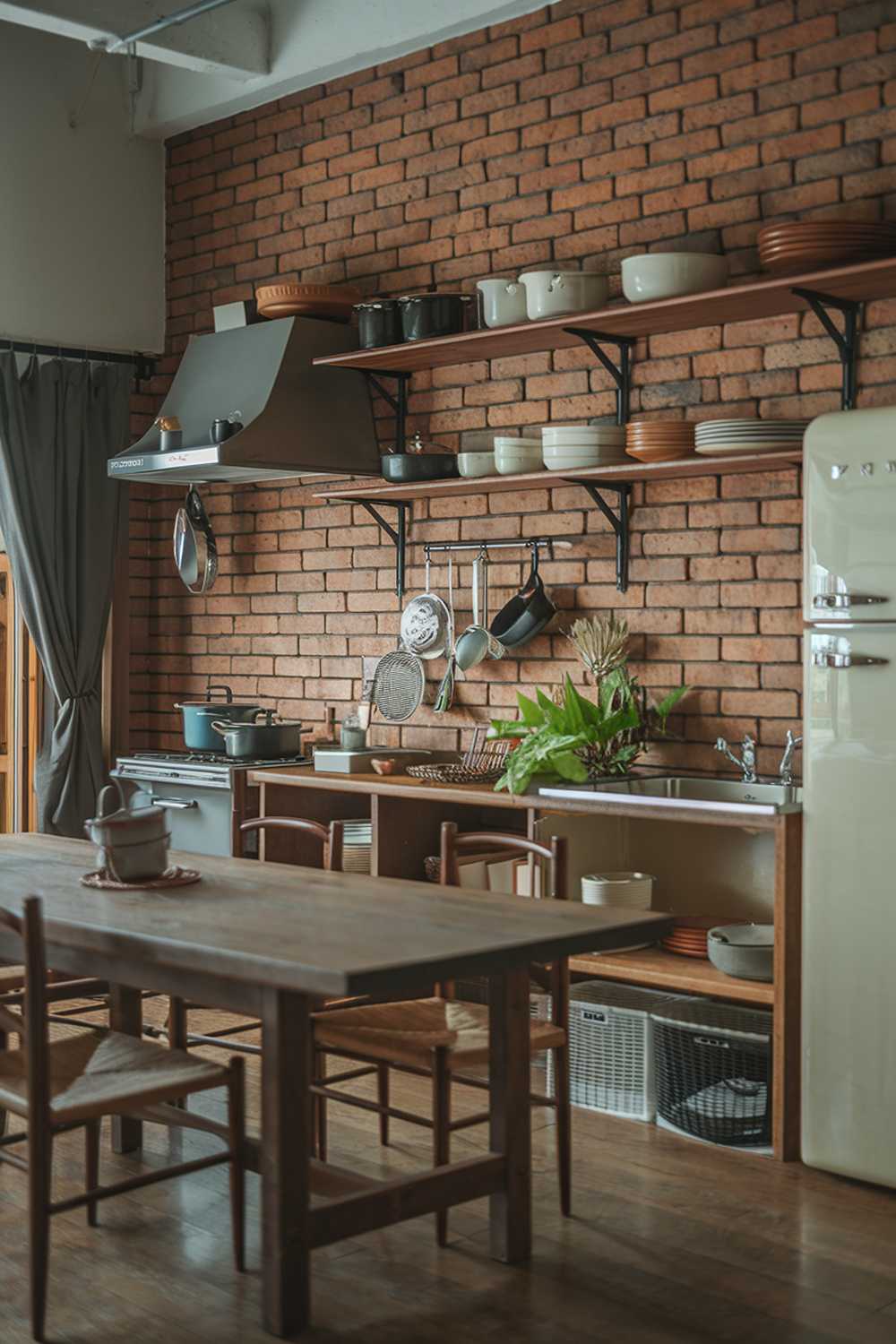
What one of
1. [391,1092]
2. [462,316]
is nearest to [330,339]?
[462,316]

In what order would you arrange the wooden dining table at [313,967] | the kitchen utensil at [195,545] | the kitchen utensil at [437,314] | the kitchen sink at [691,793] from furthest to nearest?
the kitchen utensil at [195,545] < the kitchen utensil at [437,314] < the kitchen sink at [691,793] < the wooden dining table at [313,967]

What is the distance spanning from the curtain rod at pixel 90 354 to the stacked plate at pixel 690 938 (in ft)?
10.5

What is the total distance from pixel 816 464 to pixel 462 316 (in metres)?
1.62

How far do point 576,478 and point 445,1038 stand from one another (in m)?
1.82

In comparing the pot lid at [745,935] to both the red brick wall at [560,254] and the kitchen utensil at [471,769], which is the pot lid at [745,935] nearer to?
the red brick wall at [560,254]

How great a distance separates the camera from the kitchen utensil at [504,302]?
4574 mm

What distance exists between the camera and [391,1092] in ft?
14.0

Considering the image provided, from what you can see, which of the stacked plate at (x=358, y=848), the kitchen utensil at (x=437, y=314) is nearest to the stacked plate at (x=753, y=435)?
the kitchen utensil at (x=437, y=314)

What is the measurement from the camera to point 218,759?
209 inches

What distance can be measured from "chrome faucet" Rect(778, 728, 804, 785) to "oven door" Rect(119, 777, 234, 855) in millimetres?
1867

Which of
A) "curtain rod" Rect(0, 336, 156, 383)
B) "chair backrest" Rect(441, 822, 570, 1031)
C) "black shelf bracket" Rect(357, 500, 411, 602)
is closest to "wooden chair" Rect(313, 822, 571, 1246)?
"chair backrest" Rect(441, 822, 570, 1031)

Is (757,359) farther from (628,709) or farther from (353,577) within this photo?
(353,577)

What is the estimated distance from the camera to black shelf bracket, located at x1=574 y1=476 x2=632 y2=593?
4594 millimetres

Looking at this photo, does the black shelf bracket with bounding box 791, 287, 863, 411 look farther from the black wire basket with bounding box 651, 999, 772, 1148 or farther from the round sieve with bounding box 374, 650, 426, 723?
the round sieve with bounding box 374, 650, 426, 723
